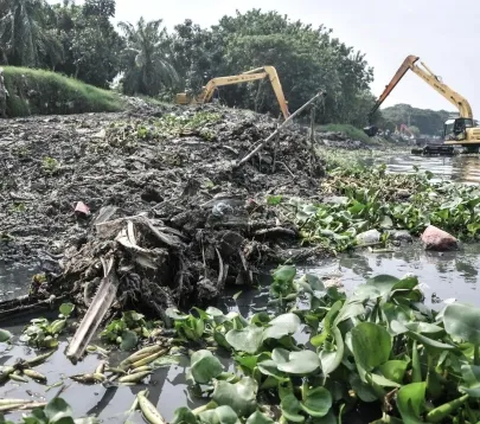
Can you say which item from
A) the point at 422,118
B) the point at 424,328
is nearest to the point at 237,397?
the point at 424,328

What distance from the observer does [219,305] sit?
3.76m

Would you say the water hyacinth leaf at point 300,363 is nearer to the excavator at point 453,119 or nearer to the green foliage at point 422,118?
the excavator at point 453,119

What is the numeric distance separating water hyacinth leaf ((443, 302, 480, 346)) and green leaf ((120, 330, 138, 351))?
5.32 ft

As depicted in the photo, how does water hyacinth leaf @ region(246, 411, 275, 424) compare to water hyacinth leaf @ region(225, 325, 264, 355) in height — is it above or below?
below

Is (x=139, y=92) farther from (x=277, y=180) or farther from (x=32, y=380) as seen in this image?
(x=32, y=380)

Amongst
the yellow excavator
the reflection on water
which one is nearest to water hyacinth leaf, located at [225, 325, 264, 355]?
the reflection on water

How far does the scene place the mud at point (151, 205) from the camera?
360 centimetres

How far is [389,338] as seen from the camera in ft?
6.66

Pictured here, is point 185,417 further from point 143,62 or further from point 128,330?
point 143,62

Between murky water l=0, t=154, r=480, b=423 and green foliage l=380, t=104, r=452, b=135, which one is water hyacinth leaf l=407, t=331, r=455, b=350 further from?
green foliage l=380, t=104, r=452, b=135

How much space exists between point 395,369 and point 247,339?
77cm

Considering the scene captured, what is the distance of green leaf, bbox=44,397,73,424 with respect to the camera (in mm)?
1964

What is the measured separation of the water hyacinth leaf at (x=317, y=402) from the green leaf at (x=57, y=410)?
34.5 inches

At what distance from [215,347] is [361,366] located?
3.53 feet
